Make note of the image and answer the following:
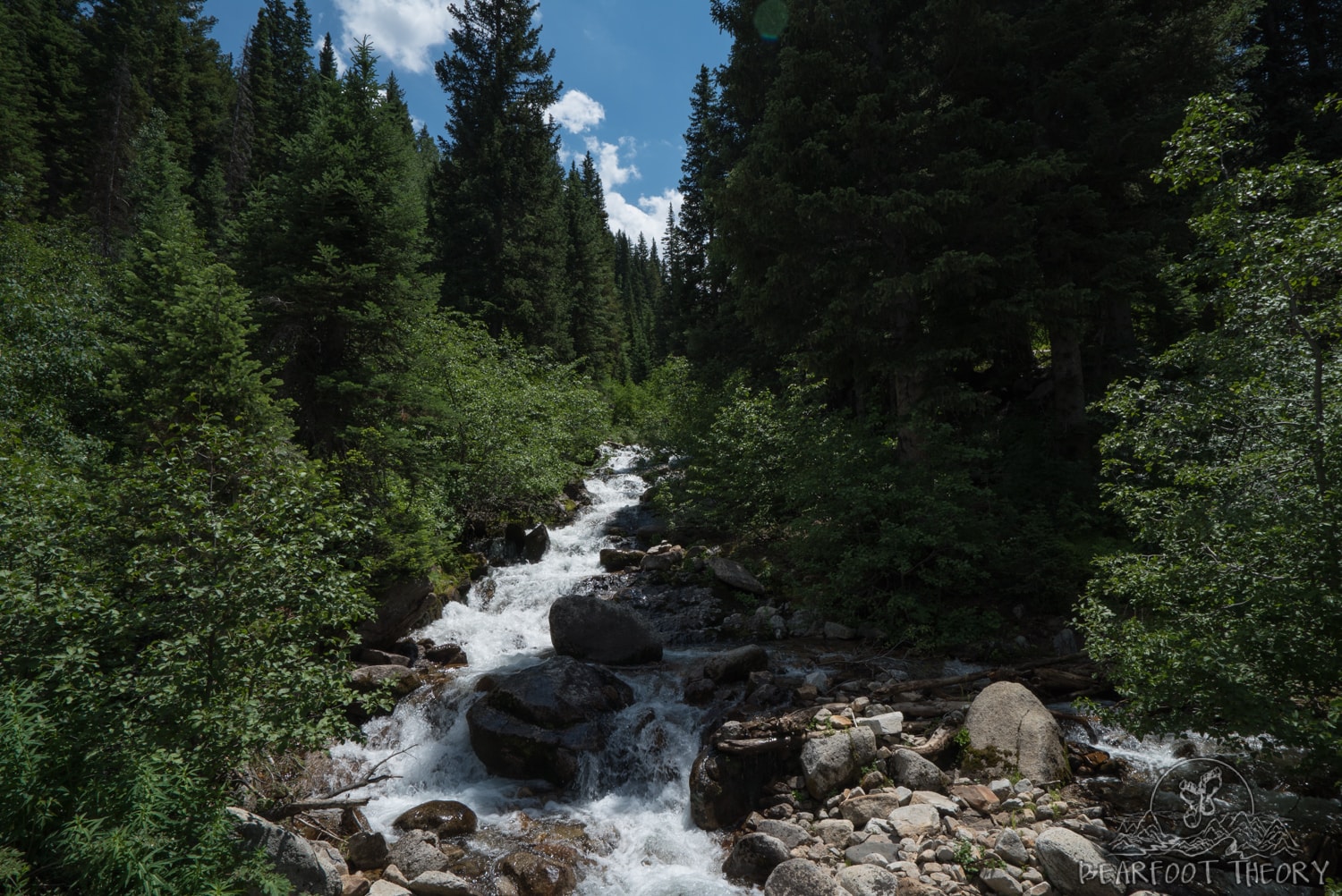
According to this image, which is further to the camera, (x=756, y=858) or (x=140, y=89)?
(x=140, y=89)

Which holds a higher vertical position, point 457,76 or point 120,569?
point 457,76

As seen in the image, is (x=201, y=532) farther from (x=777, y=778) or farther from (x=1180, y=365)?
(x=1180, y=365)

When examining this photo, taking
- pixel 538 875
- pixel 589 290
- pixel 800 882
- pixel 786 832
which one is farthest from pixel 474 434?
pixel 589 290

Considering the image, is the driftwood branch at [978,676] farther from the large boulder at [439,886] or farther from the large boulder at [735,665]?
the large boulder at [439,886]

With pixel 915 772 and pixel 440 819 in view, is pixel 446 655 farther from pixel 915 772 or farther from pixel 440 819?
pixel 915 772

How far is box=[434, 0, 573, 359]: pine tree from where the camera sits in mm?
27062

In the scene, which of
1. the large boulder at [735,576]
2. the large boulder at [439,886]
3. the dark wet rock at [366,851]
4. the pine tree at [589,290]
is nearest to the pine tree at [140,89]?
the pine tree at [589,290]

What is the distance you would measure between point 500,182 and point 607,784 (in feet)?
86.6

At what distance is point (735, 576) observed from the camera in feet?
43.5

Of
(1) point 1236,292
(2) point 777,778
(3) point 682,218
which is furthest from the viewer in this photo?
(3) point 682,218

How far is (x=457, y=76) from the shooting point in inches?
1118

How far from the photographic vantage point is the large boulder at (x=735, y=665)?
9398 millimetres

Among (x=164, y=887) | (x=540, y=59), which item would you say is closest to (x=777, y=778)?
(x=164, y=887)

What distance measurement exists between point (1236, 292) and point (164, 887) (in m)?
9.67
